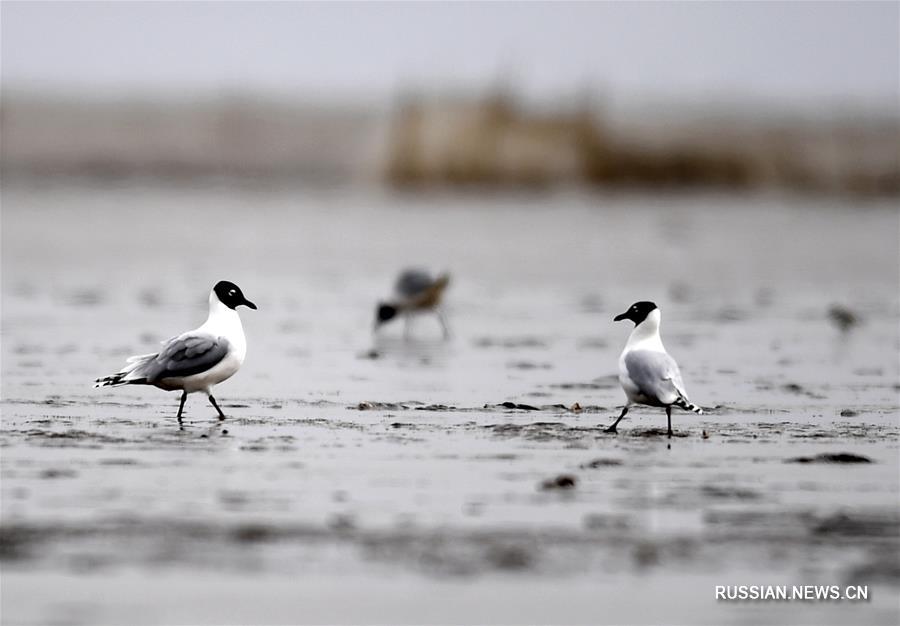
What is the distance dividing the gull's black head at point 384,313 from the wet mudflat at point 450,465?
0.87 feet

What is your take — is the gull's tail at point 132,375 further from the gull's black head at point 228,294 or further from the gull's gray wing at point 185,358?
the gull's black head at point 228,294

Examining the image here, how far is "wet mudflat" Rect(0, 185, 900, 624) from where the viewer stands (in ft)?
18.6

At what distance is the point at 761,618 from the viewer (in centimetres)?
538

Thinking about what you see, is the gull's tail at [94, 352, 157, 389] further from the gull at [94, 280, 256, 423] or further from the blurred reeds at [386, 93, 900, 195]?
the blurred reeds at [386, 93, 900, 195]

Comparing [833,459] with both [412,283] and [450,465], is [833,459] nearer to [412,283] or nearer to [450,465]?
[450,465]

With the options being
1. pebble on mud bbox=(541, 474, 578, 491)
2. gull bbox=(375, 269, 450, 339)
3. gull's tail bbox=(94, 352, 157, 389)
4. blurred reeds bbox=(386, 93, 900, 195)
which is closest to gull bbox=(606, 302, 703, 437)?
pebble on mud bbox=(541, 474, 578, 491)

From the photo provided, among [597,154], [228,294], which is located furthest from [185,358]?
[597,154]

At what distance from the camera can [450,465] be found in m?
7.88

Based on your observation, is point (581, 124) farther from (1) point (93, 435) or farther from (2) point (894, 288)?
(1) point (93, 435)

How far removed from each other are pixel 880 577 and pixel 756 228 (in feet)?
91.3

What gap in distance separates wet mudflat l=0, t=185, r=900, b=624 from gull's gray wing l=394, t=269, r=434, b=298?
1.72 feet

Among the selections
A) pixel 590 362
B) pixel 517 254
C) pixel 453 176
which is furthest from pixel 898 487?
pixel 453 176

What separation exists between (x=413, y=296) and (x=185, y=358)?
584 cm

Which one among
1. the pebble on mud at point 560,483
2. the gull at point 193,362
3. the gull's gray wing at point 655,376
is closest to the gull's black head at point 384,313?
the gull at point 193,362
